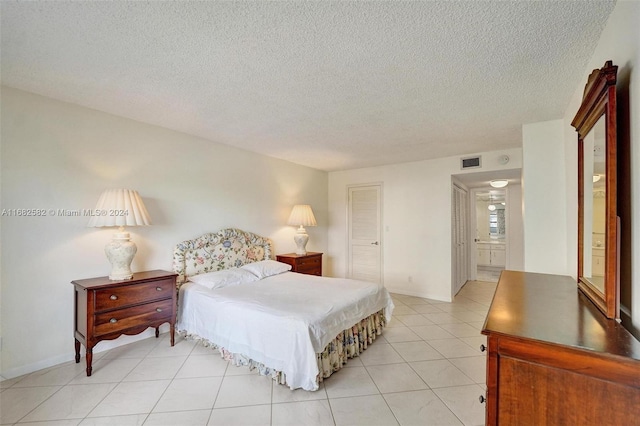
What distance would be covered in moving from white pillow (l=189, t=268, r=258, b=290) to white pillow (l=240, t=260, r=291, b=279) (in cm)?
14

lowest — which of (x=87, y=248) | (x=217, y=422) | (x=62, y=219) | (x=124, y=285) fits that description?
(x=217, y=422)

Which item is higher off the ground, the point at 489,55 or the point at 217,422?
the point at 489,55

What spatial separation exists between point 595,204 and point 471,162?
9.68 feet

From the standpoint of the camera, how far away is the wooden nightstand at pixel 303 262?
14.1 ft

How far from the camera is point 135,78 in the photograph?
207 centimetres

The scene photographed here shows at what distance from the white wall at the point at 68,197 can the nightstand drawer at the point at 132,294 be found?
463 millimetres

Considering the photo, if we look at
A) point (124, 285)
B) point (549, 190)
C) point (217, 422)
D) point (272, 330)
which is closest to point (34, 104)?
point (124, 285)

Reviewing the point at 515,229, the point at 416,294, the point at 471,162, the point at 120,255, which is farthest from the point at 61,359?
the point at 515,229

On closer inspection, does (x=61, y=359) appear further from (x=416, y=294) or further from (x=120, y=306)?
(x=416, y=294)

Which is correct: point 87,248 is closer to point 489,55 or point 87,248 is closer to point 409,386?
point 409,386

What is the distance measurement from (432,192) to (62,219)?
4734mm

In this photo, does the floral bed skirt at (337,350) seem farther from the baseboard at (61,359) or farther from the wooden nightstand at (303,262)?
the wooden nightstand at (303,262)

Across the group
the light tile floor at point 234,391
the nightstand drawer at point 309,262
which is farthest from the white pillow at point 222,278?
the nightstand drawer at point 309,262

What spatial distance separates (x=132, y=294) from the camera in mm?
2535
